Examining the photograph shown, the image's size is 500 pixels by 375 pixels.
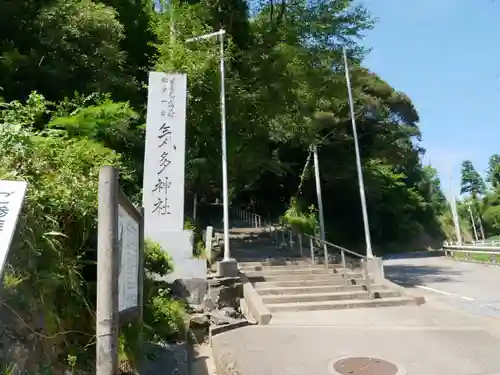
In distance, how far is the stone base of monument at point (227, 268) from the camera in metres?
9.62

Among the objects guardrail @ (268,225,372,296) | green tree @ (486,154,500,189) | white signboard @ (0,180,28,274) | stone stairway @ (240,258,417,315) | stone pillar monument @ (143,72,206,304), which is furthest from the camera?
green tree @ (486,154,500,189)

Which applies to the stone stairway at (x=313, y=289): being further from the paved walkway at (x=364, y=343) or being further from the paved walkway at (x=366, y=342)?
the paved walkway at (x=364, y=343)

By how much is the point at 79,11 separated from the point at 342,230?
26056 millimetres

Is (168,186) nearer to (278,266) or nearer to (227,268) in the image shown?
(227,268)

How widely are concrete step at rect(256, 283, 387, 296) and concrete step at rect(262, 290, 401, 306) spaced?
0.81ft

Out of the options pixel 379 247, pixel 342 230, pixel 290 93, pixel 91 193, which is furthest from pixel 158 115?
pixel 379 247

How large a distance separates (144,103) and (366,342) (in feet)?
35.1

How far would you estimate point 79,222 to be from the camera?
12.2ft

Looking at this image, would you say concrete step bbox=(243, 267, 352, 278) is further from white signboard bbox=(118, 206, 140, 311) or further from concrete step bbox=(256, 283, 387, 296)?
white signboard bbox=(118, 206, 140, 311)

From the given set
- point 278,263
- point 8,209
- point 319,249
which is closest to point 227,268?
point 278,263

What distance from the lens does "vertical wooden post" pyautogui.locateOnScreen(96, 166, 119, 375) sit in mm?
2586

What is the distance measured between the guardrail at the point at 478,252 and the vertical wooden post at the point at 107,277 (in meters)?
19.0

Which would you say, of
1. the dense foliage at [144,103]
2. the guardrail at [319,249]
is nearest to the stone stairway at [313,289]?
the guardrail at [319,249]

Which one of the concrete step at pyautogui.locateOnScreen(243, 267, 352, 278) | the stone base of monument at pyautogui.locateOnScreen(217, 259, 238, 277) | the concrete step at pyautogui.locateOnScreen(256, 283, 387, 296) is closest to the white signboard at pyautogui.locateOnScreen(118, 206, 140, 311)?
the stone base of monument at pyautogui.locateOnScreen(217, 259, 238, 277)
